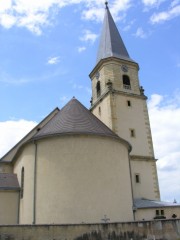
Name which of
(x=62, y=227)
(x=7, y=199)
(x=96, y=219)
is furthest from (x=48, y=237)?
(x=7, y=199)

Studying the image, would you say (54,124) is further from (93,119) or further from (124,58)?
(124,58)

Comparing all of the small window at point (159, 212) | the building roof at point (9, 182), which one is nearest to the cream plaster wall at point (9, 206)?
the building roof at point (9, 182)

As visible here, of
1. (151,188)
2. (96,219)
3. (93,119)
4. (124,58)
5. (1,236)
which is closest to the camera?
(1,236)

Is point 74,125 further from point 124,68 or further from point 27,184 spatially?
point 124,68

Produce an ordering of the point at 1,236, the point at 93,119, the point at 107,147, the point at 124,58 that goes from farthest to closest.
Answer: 1. the point at 124,58
2. the point at 93,119
3. the point at 107,147
4. the point at 1,236

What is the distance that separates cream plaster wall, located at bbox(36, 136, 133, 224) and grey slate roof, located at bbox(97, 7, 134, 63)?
13474 mm

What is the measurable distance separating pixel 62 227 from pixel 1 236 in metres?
2.36

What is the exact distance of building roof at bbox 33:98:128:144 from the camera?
18531mm

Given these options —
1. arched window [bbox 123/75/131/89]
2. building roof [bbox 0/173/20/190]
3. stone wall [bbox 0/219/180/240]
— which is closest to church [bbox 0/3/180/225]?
building roof [bbox 0/173/20/190]

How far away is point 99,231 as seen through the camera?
41.2 ft

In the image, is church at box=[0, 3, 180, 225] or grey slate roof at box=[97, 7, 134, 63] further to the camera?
grey slate roof at box=[97, 7, 134, 63]

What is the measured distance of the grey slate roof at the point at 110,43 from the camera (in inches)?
1188

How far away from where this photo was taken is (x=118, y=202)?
18.0m

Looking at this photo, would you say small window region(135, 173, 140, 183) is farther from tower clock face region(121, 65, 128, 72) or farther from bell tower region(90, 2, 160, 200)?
tower clock face region(121, 65, 128, 72)
